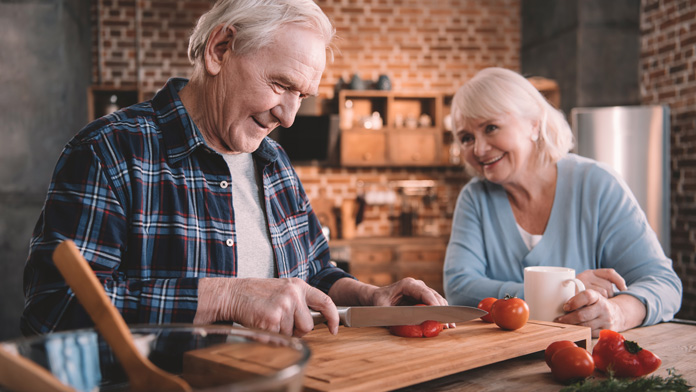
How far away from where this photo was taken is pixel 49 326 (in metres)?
1.07

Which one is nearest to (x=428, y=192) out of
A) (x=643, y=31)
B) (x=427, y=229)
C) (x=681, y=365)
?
(x=427, y=229)

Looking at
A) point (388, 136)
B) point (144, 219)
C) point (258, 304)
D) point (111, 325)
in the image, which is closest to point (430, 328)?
point (258, 304)

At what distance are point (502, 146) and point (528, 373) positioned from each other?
1.08 m

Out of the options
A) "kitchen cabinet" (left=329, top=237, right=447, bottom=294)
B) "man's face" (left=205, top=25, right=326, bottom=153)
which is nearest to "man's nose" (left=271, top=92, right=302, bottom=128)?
"man's face" (left=205, top=25, right=326, bottom=153)

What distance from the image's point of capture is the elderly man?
3.56ft

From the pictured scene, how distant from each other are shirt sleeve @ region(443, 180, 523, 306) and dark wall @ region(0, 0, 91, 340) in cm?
306

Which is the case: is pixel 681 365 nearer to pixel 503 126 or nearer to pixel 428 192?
pixel 503 126

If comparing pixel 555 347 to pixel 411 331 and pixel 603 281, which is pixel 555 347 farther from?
pixel 603 281

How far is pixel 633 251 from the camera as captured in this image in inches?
74.4

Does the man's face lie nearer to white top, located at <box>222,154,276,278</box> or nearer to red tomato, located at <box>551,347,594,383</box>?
white top, located at <box>222,154,276,278</box>

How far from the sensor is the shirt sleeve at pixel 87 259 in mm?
1066

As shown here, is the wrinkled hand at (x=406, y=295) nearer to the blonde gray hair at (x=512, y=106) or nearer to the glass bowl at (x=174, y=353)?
the glass bowl at (x=174, y=353)

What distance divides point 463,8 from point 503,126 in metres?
4.42

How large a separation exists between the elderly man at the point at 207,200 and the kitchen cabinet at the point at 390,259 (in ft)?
11.8
